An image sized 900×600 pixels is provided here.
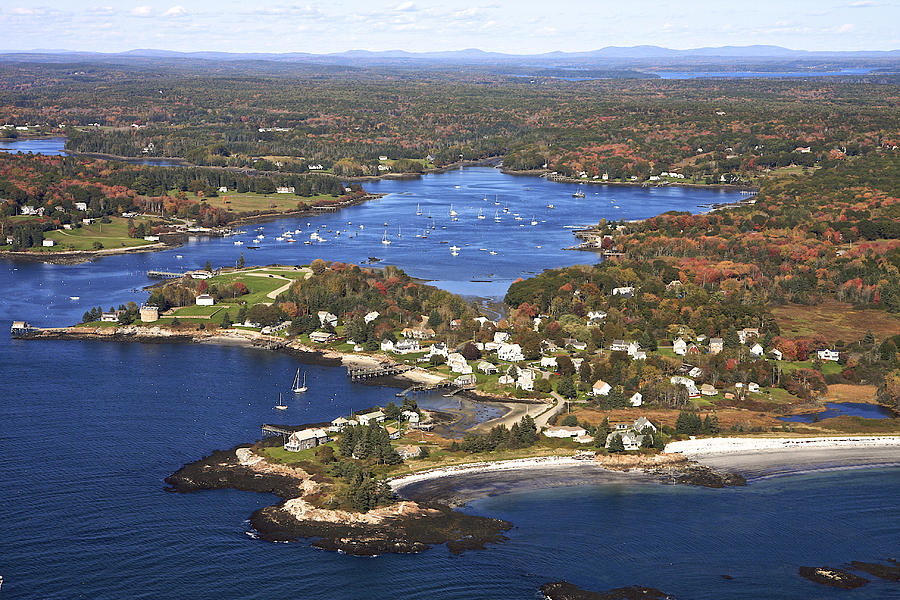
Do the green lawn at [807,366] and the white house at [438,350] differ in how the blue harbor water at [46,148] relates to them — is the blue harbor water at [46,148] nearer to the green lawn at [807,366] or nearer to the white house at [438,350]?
the white house at [438,350]

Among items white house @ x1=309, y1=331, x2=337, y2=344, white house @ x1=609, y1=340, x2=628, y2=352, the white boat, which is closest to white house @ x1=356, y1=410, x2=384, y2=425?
the white boat

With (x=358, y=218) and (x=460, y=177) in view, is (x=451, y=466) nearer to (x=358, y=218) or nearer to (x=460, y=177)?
(x=358, y=218)

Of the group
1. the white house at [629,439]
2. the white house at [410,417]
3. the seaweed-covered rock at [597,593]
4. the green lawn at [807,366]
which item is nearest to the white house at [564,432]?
the white house at [629,439]

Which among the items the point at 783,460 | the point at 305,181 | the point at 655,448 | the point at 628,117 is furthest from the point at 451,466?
the point at 628,117

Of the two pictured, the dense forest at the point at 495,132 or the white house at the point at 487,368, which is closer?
the white house at the point at 487,368

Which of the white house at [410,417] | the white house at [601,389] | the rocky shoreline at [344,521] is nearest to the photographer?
the rocky shoreline at [344,521]

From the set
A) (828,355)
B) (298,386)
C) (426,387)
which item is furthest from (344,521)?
(828,355)

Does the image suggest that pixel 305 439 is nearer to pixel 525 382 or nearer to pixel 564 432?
pixel 564 432

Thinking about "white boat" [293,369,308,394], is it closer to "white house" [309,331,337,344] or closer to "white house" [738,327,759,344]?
"white house" [309,331,337,344]
